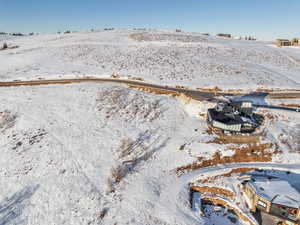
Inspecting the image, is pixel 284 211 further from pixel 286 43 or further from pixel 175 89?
pixel 286 43

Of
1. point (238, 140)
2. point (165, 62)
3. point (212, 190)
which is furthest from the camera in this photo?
point (165, 62)

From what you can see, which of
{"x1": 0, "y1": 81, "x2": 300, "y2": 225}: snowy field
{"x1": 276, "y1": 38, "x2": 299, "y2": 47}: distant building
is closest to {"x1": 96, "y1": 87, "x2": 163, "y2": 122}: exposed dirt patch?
{"x1": 0, "y1": 81, "x2": 300, "y2": 225}: snowy field

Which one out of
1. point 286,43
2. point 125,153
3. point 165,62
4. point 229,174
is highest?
point 286,43

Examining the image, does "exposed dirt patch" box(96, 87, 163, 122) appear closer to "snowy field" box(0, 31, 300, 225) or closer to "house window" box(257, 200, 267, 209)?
"snowy field" box(0, 31, 300, 225)

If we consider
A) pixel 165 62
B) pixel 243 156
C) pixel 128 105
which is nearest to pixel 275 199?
pixel 243 156

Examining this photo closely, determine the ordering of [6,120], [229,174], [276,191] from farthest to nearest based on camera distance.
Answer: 1. [6,120]
2. [229,174]
3. [276,191]

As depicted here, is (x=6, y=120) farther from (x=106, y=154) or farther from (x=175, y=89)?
(x=175, y=89)

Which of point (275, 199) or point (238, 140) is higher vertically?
point (238, 140)

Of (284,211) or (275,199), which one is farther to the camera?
(275,199)
